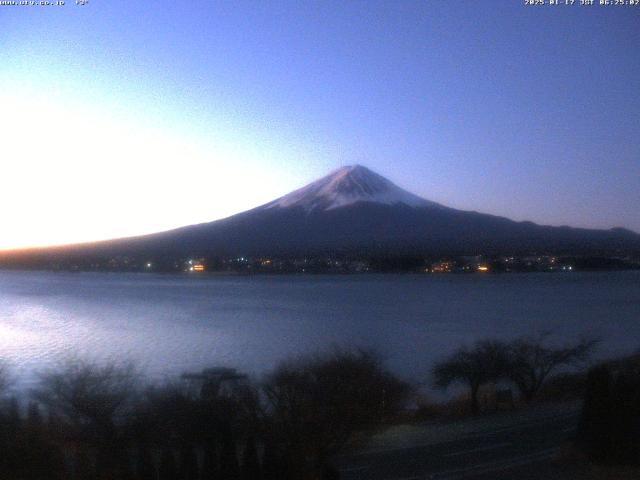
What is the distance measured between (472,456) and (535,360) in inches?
235

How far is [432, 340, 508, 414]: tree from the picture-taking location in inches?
457

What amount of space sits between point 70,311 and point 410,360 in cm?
1140

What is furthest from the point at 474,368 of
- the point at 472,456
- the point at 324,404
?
the point at 324,404

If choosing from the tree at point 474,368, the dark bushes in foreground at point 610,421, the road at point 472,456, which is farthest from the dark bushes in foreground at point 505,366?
the dark bushes in foreground at point 610,421

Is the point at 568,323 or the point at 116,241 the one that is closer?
the point at 568,323

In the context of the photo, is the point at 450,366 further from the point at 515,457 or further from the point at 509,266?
the point at 509,266

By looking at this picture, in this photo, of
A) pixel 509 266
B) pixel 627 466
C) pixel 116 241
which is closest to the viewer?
pixel 627 466

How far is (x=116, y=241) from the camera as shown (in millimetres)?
35188

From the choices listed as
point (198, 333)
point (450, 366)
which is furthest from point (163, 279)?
point (450, 366)

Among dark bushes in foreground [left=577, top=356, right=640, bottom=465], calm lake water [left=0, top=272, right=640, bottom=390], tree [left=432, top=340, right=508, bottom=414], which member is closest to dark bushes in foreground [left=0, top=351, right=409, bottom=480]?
dark bushes in foreground [left=577, top=356, right=640, bottom=465]

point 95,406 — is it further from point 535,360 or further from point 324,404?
point 535,360

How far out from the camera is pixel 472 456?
696 centimetres

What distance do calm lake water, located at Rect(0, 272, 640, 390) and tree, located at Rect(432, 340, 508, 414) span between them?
0.69m

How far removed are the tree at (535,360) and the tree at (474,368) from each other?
6.2 inches
